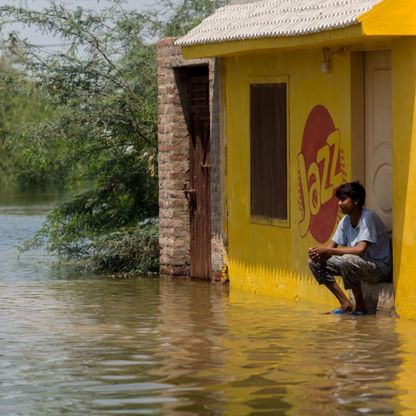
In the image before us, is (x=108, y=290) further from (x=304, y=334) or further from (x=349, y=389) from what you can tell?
(x=349, y=389)

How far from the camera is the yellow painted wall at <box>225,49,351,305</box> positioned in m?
14.2

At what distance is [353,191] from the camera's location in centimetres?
1302

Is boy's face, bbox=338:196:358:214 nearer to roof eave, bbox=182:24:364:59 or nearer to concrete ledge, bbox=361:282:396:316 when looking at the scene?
concrete ledge, bbox=361:282:396:316

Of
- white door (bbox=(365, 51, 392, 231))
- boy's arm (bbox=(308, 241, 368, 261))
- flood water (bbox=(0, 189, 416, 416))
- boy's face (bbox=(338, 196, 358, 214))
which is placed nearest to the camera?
flood water (bbox=(0, 189, 416, 416))

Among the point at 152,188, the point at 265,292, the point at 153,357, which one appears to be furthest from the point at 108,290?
the point at 153,357

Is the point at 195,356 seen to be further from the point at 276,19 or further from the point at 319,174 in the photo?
the point at 276,19

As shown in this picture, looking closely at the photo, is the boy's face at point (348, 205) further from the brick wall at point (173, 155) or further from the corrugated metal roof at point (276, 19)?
the brick wall at point (173, 155)

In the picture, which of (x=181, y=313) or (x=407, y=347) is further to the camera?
(x=181, y=313)

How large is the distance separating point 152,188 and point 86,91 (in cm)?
156

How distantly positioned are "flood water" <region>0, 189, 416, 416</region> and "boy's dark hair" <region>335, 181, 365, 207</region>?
101 centimetres

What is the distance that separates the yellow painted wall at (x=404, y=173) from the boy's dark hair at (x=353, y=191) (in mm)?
277

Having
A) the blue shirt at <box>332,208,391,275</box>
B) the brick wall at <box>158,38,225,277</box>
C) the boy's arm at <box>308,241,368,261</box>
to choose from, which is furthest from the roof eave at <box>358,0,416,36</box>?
the brick wall at <box>158,38,225,277</box>

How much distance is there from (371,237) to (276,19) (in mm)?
2701

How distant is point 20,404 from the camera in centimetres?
904
